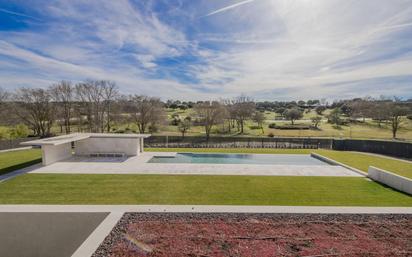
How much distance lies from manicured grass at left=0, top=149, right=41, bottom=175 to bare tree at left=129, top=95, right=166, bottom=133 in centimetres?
1586

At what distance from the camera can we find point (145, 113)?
30.7 meters

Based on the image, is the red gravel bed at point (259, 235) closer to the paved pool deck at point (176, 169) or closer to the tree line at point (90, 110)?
the paved pool deck at point (176, 169)

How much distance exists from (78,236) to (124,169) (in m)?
6.47

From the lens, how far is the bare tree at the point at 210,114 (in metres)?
32.0

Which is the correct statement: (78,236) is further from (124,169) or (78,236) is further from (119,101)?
(119,101)

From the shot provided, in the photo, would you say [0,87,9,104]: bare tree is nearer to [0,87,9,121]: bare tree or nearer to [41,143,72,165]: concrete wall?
[0,87,9,121]: bare tree

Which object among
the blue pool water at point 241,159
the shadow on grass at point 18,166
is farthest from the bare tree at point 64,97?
the blue pool water at point 241,159

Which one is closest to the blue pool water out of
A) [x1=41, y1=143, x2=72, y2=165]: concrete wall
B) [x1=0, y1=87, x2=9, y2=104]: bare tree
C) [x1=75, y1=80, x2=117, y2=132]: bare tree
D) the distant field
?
[x1=41, y1=143, x2=72, y2=165]: concrete wall

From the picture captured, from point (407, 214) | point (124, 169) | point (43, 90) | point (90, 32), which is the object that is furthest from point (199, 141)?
point (43, 90)

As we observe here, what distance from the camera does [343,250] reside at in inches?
191

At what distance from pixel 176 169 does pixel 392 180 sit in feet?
31.7

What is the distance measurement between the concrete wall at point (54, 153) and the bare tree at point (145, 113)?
643 inches

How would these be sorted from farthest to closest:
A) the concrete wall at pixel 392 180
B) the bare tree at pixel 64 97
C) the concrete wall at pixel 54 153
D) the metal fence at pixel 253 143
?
1. the bare tree at pixel 64 97
2. the metal fence at pixel 253 143
3. the concrete wall at pixel 54 153
4. the concrete wall at pixel 392 180

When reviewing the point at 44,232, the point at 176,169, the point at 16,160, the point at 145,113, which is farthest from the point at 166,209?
the point at 145,113
